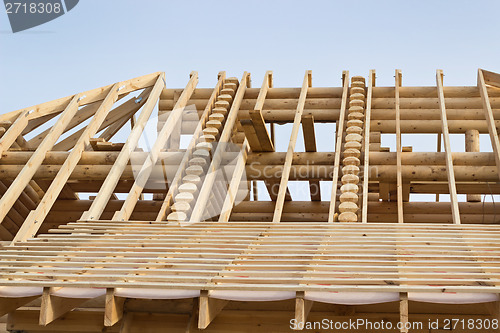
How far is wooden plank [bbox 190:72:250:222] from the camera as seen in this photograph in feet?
25.7

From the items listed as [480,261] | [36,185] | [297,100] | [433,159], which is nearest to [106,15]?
[36,185]

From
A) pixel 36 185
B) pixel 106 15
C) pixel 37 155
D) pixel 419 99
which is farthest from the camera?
pixel 106 15

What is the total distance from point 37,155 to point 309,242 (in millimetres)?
4312

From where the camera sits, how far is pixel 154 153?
9.05 meters

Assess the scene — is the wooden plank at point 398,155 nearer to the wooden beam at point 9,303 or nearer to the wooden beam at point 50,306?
the wooden beam at point 50,306

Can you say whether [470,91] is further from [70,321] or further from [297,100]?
[70,321]

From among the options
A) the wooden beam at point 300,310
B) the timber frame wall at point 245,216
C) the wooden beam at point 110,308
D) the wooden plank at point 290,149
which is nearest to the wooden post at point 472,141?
the timber frame wall at point 245,216

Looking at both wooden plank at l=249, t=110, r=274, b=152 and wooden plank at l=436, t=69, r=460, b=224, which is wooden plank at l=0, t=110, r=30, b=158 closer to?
wooden plank at l=249, t=110, r=274, b=152

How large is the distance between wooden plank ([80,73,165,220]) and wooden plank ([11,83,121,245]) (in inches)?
19.6

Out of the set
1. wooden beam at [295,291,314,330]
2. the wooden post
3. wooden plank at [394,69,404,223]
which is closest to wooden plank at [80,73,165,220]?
wooden plank at [394,69,404,223]

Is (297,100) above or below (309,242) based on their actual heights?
above

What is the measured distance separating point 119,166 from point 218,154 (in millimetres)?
1302

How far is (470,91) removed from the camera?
10688 millimetres

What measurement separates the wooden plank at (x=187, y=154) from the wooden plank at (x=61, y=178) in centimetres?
130
